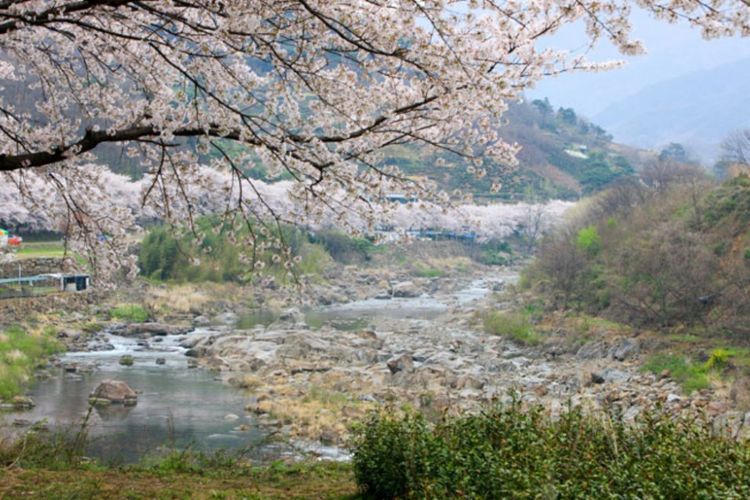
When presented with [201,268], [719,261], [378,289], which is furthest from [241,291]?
[719,261]

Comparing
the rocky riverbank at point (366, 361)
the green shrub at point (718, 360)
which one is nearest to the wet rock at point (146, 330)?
the rocky riverbank at point (366, 361)

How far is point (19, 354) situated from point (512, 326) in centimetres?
1389

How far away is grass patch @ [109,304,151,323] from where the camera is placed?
79.0 feet

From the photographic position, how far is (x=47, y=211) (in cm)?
675

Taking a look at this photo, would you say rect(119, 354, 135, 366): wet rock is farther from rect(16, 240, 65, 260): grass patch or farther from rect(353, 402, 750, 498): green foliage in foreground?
rect(353, 402, 750, 498): green foliage in foreground

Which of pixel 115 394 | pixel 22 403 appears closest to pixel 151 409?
pixel 115 394

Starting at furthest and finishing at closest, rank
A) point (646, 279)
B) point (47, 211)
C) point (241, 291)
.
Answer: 1. point (241, 291)
2. point (646, 279)
3. point (47, 211)

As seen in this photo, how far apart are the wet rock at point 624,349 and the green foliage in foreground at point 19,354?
43.1ft

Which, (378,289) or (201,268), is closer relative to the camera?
(201,268)

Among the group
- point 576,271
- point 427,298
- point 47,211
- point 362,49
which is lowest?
point 427,298

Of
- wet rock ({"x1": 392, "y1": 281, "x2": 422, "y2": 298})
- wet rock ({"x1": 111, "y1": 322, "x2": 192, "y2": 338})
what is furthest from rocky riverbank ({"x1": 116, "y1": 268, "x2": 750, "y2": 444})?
wet rock ({"x1": 392, "y1": 281, "x2": 422, "y2": 298})

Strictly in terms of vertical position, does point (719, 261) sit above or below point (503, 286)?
above

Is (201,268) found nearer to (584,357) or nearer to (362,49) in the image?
(584,357)

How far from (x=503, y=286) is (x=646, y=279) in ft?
55.7
